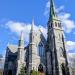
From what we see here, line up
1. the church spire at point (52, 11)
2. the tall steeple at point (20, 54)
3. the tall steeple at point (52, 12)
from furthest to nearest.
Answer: the church spire at point (52, 11)
the tall steeple at point (52, 12)
the tall steeple at point (20, 54)

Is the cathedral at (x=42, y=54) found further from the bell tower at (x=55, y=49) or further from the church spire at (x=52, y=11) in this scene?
the church spire at (x=52, y=11)

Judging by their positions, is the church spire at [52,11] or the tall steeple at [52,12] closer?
the tall steeple at [52,12]

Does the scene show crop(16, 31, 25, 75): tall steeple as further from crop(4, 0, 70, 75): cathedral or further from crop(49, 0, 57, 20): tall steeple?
crop(49, 0, 57, 20): tall steeple

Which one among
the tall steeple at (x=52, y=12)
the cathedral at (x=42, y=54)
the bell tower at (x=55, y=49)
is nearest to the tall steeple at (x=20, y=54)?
the cathedral at (x=42, y=54)

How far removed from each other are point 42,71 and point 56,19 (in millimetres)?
17734

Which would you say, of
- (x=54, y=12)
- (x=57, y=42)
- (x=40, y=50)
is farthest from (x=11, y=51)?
(x=54, y=12)

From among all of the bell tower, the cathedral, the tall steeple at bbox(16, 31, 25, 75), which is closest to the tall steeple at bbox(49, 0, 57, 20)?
the bell tower

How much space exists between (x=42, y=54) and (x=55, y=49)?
3.98 meters

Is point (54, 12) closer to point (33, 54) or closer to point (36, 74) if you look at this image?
point (33, 54)

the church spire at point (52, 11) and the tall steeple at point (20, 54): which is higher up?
the church spire at point (52, 11)

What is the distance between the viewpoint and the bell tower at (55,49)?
60.3m

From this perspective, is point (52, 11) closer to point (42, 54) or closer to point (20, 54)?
point (42, 54)

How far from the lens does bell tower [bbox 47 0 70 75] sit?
198 ft

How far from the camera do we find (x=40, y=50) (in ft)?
209
